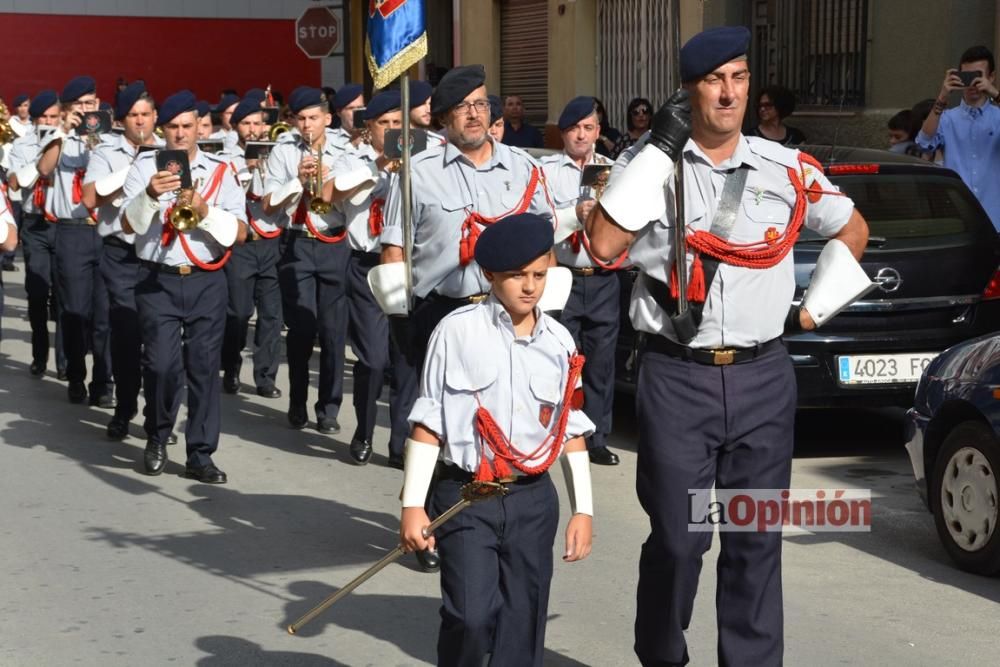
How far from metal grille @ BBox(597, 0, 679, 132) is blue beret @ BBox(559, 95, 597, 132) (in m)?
9.53

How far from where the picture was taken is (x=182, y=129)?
979 centimetres

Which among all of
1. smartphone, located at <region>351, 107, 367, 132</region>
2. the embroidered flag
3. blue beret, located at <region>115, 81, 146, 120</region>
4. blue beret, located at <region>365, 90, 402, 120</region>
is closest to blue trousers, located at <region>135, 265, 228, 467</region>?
blue beret, located at <region>365, 90, 402, 120</region>

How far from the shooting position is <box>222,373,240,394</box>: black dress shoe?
42.6ft

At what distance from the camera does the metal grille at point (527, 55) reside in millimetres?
24109

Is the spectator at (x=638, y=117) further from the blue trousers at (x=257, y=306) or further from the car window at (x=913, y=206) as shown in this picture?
the car window at (x=913, y=206)

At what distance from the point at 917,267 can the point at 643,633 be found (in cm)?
440

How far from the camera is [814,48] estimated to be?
17.4 meters

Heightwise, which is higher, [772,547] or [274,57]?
[274,57]

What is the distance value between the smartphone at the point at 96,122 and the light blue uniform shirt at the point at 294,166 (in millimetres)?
1406

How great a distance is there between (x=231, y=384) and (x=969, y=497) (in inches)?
271

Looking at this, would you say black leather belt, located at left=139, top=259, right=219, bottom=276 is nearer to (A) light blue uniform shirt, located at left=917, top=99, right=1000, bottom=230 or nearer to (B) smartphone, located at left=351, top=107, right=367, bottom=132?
(B) smartphone, located at left=351, top=107, right=367, bottom=132

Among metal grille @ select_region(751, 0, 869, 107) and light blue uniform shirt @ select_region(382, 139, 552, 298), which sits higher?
metal grille @ select_region(751, 0, 869, 107)

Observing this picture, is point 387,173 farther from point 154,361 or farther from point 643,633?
point 643,633

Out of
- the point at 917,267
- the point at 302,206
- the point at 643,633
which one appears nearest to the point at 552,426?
the point at 643,633
